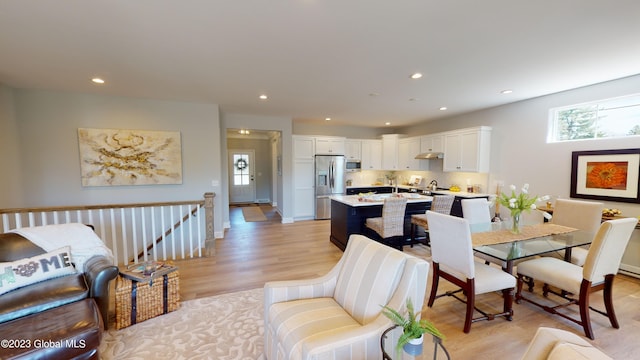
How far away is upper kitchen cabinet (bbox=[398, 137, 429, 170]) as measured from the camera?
693cm

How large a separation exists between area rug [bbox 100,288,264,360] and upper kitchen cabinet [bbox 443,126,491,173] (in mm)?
4943

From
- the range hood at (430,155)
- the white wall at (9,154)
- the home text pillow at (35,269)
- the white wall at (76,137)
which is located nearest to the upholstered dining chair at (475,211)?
the range hood at (430,155)

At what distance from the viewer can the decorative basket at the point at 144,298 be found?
2.31 meters

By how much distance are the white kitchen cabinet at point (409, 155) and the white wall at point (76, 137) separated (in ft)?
16.5

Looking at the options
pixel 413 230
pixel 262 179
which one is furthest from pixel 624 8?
pixel 262 179

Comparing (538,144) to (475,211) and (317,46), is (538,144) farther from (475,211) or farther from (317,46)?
(317,46)

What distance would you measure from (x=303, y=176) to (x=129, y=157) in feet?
12.2

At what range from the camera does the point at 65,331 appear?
5.30 feet

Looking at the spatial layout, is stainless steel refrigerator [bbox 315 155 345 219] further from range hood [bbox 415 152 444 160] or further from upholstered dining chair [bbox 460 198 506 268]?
upholstered dining chair [bbox 460 198 506 268]

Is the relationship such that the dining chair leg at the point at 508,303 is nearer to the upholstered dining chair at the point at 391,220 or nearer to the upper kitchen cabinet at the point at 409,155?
the upholstered dining chair at the point at 391,220

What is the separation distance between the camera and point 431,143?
6434 mm

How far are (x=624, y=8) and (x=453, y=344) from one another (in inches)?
115

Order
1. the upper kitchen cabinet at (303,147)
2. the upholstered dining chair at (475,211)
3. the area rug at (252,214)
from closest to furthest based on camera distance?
the upholstered dining chair at (475,211)
the upper kitchen cabinet at (303,147)
the area rug at (252,214)

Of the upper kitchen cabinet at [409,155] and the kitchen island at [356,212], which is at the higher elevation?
the upper kitchen cabinet at [409,155]
